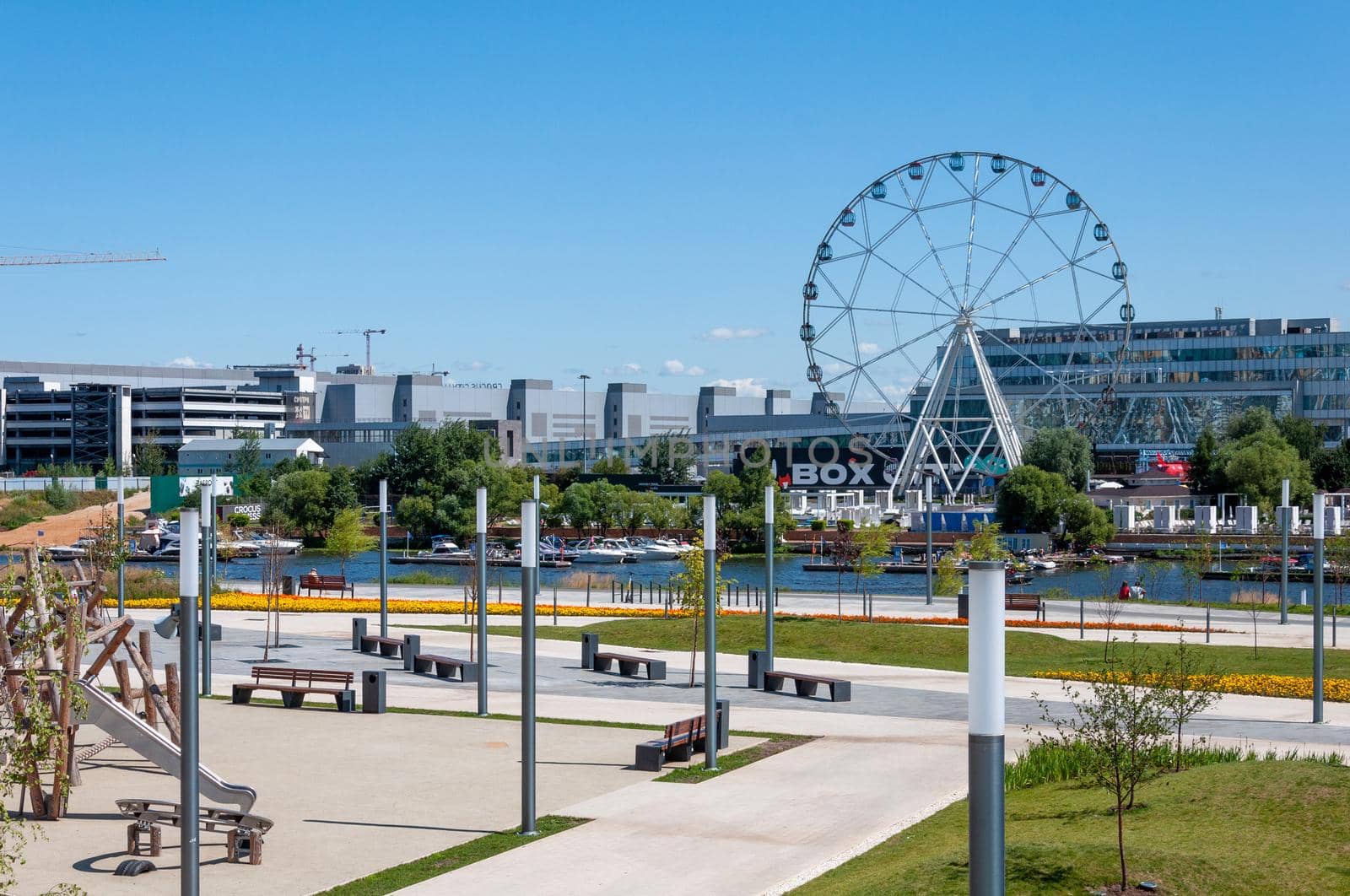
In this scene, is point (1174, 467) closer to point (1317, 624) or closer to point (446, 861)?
point (1317, 624)

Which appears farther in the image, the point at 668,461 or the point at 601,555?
the point at 668,461

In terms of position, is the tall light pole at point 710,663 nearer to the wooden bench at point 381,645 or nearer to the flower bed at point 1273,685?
the flower bed at point 1273,685

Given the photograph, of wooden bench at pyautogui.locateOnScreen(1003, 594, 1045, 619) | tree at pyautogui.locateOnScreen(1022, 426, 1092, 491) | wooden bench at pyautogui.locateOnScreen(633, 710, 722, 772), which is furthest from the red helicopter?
wooden bench at pyautogui.locateOnScreen(633, 710, 722, 772)

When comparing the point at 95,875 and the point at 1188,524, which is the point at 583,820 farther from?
the point at 1188,524

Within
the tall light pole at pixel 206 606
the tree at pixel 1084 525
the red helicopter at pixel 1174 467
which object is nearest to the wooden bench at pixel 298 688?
the tall light pole at pixel 206 606

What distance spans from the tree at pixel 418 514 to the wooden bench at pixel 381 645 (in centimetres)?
6571

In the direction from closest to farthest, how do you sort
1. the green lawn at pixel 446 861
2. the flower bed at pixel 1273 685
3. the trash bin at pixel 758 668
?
the green lawn at pixel 446 861 < the flower bed at pixel 1273 685 < the trash bin at pixel 758 668

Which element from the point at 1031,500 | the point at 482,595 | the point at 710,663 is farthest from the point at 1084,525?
the point at 710,663

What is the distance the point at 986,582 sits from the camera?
8.26 m

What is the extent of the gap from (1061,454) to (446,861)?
379 ft

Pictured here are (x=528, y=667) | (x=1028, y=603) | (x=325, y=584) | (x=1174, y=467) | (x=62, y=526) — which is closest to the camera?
(x=528, y=667)

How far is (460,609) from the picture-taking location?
53.6 m

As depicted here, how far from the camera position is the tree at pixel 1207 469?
392 feet

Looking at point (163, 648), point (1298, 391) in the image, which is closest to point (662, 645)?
point (163, 648)
